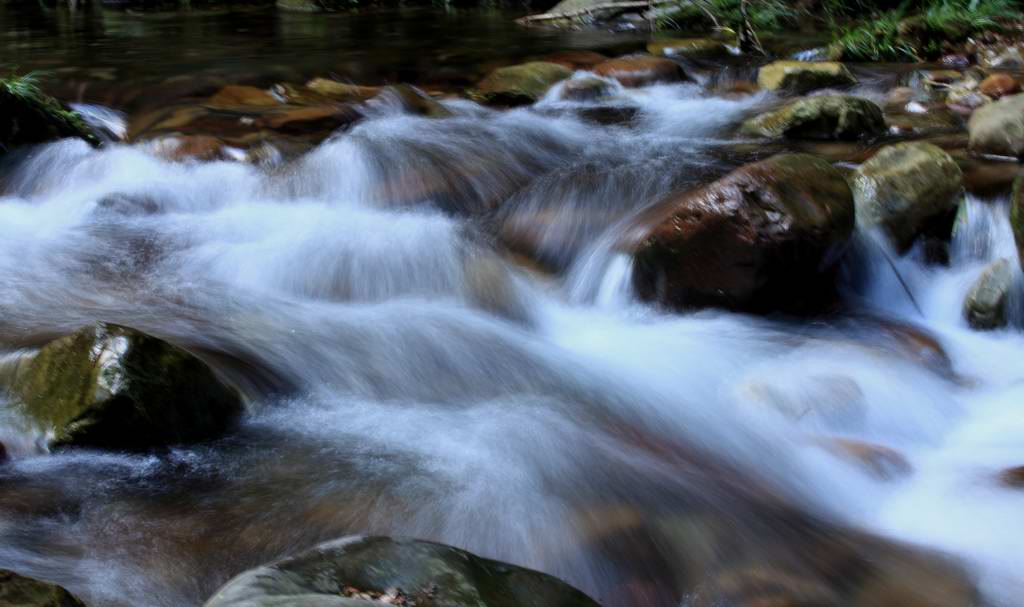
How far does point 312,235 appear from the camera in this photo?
5488 millimetres

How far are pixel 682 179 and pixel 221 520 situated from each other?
153 inches

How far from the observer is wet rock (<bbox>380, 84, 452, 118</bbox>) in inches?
298

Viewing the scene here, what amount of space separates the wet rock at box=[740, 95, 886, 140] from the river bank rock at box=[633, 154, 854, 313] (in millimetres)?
2078

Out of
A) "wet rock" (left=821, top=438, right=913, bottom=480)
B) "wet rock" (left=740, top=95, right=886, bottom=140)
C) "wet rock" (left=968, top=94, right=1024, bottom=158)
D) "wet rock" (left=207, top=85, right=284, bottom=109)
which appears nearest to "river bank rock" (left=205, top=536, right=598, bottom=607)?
"wet rock" (left=821, top=438, right=913, bottom=480)

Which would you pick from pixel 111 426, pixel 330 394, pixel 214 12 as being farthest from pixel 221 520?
pixel 214 12

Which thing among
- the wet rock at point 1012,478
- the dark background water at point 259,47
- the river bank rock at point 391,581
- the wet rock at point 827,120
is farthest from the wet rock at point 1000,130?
the river bank rock at point 391,581

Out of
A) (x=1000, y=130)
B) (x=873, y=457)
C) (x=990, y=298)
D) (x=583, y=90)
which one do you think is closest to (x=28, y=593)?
(x=873, y=457)

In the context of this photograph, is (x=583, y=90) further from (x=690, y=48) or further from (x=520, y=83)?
(x=690, y=48)

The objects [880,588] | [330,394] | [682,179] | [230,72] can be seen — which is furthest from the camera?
[230,72]

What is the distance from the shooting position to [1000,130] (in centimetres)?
598

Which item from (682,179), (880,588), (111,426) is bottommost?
(880,588)

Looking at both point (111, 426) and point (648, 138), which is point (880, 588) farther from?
point (648, 138)

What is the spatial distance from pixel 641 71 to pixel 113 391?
6.96 meters

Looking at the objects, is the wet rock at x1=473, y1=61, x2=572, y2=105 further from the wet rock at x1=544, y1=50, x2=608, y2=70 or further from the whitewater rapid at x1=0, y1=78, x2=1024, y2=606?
the whitewater rapid at x1=0, y1=78, x2=1024, y2=606
